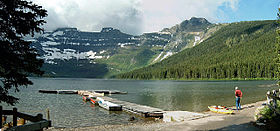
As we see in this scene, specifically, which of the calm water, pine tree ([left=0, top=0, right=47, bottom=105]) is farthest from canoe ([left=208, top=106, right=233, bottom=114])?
pine tree ([left=0, top=0, right=47, bottom=105])

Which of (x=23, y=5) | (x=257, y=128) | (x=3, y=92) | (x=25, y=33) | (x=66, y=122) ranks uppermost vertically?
(x=23, y=5)

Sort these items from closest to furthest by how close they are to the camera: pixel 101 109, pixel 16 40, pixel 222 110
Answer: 1. pixel 16 40
2. pixel 222 110
3. pixel 101 109

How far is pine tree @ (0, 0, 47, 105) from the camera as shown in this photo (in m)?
10.1

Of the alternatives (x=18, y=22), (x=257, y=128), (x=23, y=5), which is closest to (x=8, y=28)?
(x=18, y=22)

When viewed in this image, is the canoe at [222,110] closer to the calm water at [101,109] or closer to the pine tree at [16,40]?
the calm water at [101,109]

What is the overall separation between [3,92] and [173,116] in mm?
19653

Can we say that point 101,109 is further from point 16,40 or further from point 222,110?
point 16,40

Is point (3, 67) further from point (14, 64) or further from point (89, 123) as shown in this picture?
point (89, 123)

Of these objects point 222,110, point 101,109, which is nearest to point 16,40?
point 222,110

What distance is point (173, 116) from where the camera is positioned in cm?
2630

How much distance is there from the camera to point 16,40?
1037 cm

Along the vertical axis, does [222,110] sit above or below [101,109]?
above

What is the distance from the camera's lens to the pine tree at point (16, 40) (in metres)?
10.1

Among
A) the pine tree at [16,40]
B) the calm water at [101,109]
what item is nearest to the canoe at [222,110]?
the calm water at [101,109]
